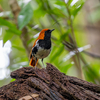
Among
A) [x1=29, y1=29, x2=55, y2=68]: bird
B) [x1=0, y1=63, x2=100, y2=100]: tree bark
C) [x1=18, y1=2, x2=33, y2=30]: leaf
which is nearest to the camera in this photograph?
[x1=0, y1=63, x2=100, y2=100]: tree bark

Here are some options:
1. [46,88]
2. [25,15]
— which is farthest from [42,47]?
[46,88]

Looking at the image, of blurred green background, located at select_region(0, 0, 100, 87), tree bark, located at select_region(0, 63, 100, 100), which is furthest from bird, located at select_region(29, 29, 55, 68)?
tree bark, located at select_region(0, 63, 100, 100)

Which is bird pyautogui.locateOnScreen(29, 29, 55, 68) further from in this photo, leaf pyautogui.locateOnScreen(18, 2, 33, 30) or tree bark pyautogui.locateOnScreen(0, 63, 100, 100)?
tree bark pyautogui.locateOnScreen(0, 63, 100, 100)

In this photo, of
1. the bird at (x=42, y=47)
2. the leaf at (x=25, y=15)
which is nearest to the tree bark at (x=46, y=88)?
the bird at (x=42, y=47)

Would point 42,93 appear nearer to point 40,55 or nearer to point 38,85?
point 38,85

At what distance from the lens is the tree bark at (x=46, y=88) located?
5.28 feet

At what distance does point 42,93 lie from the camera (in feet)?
5.32

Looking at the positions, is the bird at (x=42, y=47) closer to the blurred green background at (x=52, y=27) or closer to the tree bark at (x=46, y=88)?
the blurred green background at (x=52, y=27)

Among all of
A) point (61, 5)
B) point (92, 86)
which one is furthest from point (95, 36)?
point (92, 86)

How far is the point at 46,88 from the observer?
1.67 meters

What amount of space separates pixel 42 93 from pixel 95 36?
4.86 metres

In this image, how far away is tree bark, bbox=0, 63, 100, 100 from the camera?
1610 millimetres

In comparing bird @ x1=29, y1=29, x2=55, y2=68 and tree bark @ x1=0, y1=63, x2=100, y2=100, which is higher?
bird @ x1=29, y1=29, x2=55, y2=68

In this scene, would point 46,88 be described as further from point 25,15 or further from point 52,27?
point 52,27
